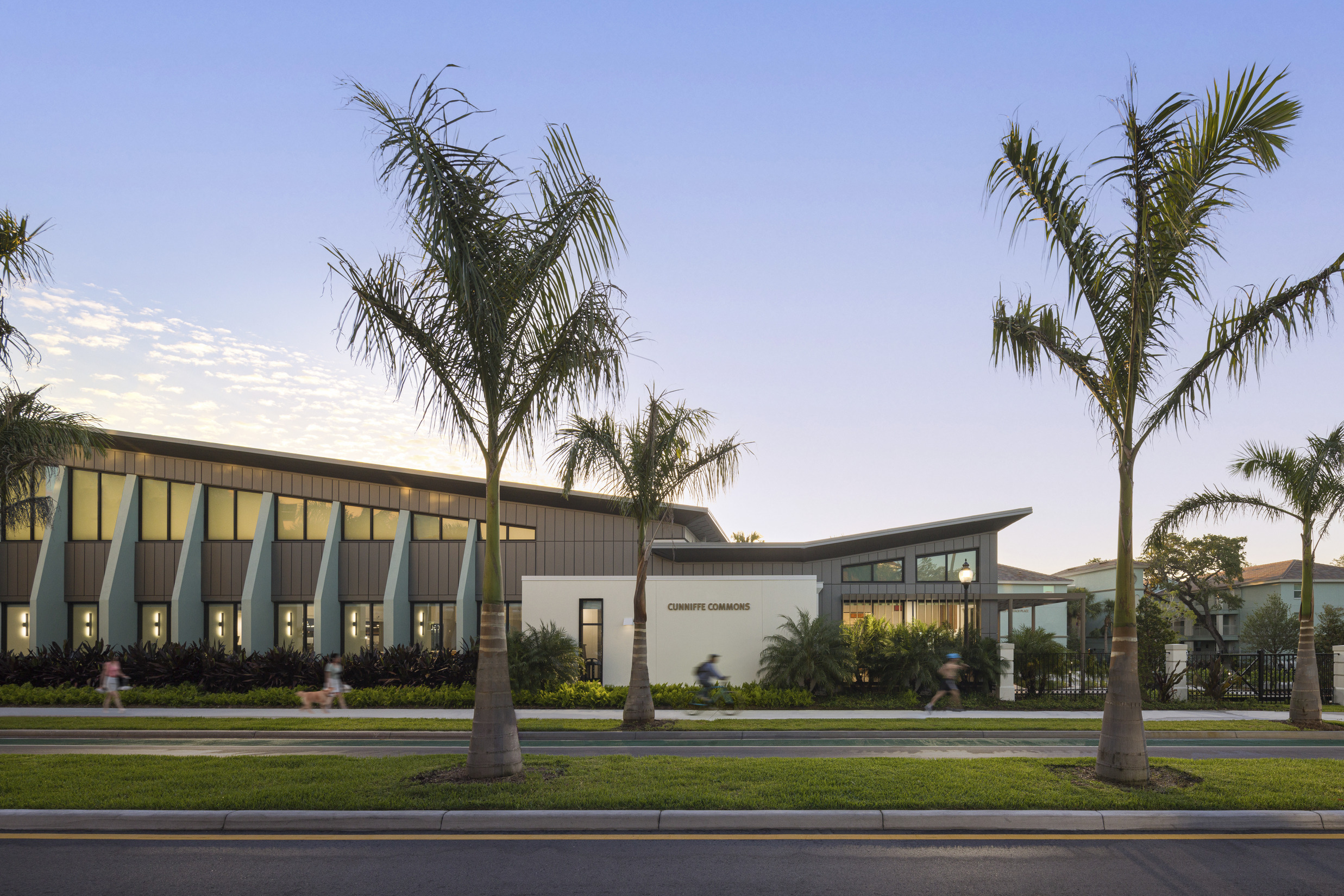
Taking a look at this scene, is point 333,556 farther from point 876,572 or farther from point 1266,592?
point 1266,592

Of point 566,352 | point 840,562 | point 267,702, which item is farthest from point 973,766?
point 267,702

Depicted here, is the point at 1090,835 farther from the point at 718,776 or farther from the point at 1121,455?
the point at 1121,455

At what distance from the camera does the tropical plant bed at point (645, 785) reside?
873 cm

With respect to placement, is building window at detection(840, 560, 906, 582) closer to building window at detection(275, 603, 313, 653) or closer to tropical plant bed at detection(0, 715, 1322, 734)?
tropical plant bed at detection(0, 715, 1322, 734)

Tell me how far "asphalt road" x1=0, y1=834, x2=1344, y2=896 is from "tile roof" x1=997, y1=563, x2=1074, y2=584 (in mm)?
43405

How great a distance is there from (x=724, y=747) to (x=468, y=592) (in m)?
14.0

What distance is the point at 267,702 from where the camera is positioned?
20.8 m

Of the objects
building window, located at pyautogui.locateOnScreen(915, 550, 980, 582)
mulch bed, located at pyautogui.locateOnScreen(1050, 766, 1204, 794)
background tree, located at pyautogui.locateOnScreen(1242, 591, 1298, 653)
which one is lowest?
background tree, located at pyautogui.locateOnScreen(1242, 591, 1298, 653)

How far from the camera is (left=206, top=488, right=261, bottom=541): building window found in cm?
2764

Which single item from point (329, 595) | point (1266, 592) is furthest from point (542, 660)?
point (1266, 592)

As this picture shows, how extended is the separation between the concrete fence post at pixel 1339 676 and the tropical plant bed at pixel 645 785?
12.9m

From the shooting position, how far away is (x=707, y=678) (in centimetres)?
1955

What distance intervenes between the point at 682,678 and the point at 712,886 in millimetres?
16416

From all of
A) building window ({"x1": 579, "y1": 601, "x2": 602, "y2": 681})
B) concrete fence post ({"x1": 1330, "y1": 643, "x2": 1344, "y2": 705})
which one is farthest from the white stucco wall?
concrete fence post ({"x1": 1330, "y1": 643, "x2": 1344, "y2": 705})
